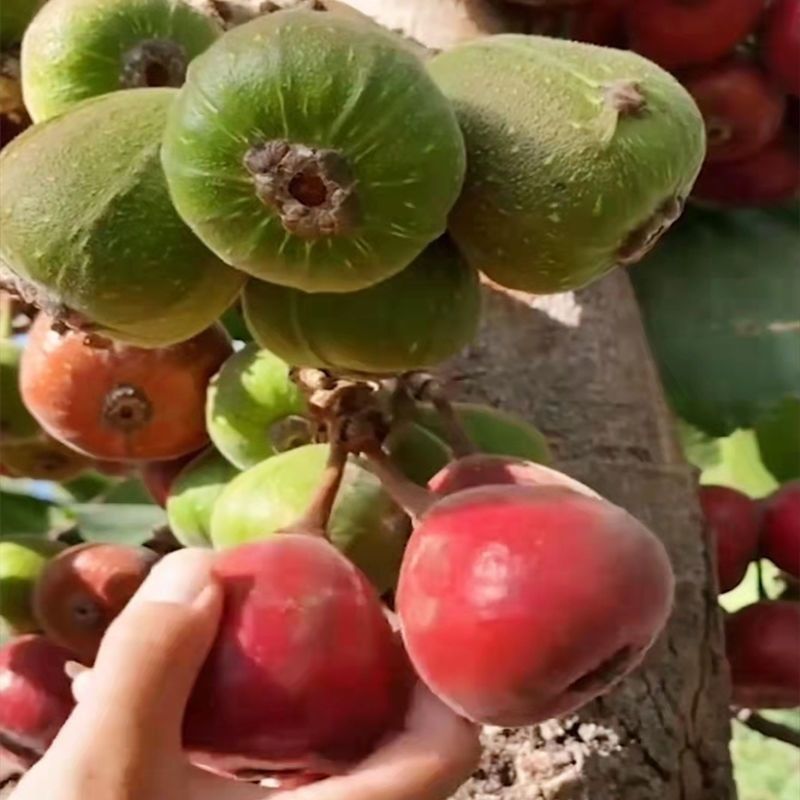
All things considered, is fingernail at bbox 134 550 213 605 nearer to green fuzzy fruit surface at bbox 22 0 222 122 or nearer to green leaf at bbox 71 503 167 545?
green fuzzy fruit surface at bbox 22 0 222 122

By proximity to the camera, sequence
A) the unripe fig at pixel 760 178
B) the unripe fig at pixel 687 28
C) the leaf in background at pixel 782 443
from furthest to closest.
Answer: the leaf in background at pixel 782 443, the unripe fig at pixel 760 178, the unripe fig at pixel 687 28

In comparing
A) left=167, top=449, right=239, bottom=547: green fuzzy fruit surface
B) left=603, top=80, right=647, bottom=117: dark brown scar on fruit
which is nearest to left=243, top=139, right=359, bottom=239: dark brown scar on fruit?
left=603, top=80, right=647, bottom=117: dark brown scar on fruit

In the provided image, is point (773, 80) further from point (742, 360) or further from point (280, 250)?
point (280, 250)

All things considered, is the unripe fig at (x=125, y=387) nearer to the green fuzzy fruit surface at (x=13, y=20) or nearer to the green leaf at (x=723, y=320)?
the green fuzzy fruit surface at (x=13, y=20)

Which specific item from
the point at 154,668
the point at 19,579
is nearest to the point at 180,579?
the point at 154,668

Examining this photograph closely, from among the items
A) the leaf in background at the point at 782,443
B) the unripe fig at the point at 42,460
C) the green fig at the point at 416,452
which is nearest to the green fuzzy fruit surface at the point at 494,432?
the green fig at the point at 416,452

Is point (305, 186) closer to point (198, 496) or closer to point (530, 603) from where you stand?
point (530, 603)
